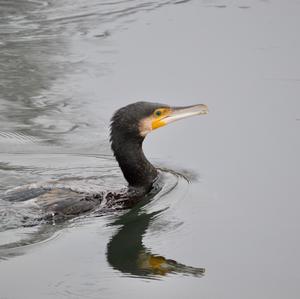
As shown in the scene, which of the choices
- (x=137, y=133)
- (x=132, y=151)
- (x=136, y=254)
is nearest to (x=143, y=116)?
(x=137, y=133)

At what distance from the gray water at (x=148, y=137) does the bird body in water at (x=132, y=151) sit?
0.51 feet

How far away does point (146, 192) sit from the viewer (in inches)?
341

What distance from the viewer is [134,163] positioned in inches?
337

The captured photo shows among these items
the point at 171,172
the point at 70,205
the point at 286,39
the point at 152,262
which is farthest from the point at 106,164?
the point at 286,39

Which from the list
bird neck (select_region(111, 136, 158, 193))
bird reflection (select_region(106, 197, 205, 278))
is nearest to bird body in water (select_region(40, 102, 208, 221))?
bird neck (select_region(111, 136, 158, 193))

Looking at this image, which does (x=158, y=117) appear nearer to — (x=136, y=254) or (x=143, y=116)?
(x=143, y=116)

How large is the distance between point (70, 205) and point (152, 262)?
1289mm

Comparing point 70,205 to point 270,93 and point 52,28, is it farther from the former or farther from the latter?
point 52,28

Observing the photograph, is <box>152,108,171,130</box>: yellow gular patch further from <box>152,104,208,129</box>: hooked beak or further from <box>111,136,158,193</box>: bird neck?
<box>111,136,158,193</box>: bird neck

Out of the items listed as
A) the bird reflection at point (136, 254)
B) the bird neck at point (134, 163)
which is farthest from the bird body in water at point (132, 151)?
the bird reflection at point (136, 254)

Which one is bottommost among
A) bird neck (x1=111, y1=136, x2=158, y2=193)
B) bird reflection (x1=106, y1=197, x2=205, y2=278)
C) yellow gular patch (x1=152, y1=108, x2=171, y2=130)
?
bird reflection (x1=106, y1=197, x2=205, y2=278)

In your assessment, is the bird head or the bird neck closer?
the bird head

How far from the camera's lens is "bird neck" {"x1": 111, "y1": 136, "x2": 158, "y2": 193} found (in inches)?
332

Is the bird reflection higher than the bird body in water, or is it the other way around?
the bird body in water
